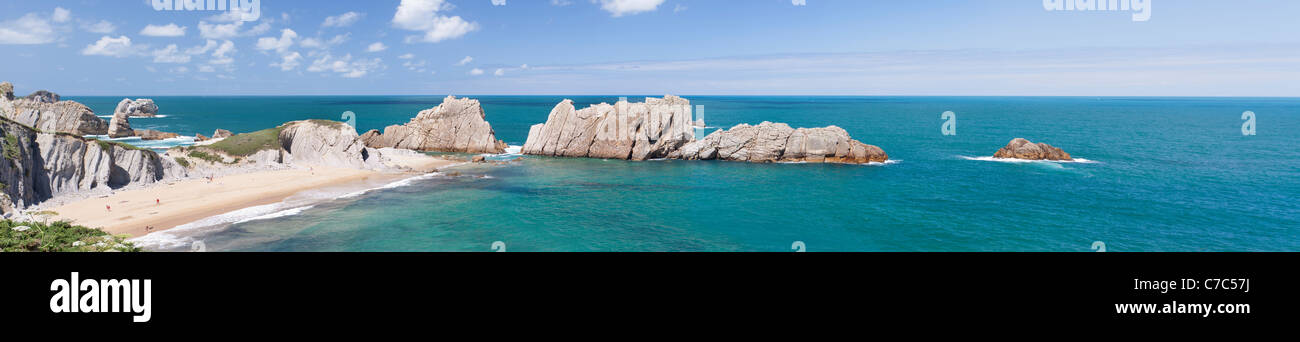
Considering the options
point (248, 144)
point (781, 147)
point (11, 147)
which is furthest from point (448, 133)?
point (781, 147)

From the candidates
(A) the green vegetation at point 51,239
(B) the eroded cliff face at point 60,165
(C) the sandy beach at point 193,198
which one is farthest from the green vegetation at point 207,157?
(A) the green vegetation at point 51,239

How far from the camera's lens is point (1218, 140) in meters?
107

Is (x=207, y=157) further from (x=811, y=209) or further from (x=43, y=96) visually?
(x=43, y=96)

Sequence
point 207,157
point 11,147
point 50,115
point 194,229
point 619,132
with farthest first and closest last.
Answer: point 50,115 → point 619,132 → point 207,157 → point 11,147 → point 194,229

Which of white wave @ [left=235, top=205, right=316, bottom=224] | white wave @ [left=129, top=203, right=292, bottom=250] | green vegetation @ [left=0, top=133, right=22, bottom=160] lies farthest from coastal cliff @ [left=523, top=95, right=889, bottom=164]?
green vegetation @ [left=0, top=133, right=22, bottom=160]

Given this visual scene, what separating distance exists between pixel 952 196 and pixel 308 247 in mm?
57591

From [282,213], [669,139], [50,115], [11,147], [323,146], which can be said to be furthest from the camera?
[50,115]

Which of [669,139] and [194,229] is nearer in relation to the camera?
[194,229]

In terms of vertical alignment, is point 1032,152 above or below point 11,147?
below

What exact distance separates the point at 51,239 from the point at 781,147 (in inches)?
2931

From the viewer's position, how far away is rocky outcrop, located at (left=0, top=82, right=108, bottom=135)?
9769cm

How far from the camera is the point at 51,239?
25828mm

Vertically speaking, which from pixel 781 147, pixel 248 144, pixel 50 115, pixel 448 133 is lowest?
pixel 781 147
